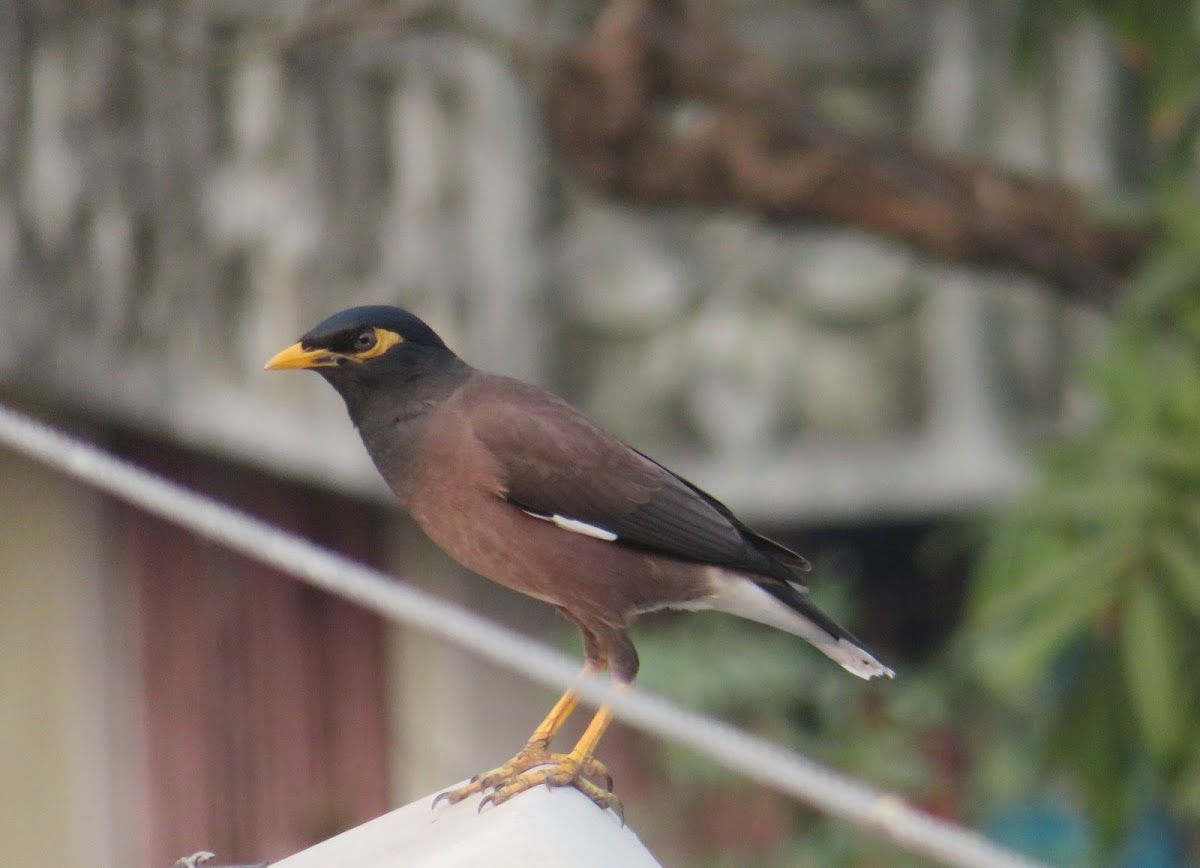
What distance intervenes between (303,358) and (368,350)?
0.10 m

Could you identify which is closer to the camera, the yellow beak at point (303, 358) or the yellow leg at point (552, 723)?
the yellow beak at point (303, 358)

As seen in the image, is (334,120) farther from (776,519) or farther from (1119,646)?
(1119,646)

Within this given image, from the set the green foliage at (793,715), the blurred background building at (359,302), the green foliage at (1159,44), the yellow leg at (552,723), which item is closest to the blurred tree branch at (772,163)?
the blurred background building at (359,302)

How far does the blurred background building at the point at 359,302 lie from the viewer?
237 inches

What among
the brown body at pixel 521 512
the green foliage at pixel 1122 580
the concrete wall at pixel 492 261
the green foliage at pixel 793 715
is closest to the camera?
the brown body at pixel 521 512

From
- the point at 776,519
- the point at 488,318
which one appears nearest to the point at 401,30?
the point at 488,318

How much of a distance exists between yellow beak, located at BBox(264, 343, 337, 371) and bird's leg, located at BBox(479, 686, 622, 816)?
61 centimetres

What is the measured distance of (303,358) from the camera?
272 cm

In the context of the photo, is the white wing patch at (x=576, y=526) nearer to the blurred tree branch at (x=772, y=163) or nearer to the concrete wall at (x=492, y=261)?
the blurred tree branch at (x=772, y=163)

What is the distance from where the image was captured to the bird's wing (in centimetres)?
290

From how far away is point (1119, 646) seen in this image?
4379 millimetres

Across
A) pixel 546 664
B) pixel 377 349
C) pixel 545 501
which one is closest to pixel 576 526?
pixel 545 501

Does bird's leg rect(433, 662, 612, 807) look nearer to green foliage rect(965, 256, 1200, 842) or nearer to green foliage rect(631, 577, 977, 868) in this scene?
green foliage rect(965, 256, 1200, 842)

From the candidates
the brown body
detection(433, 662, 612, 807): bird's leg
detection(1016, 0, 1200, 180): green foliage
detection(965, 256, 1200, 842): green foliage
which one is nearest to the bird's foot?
detection(433, 662, 612, 807): bird's leg
